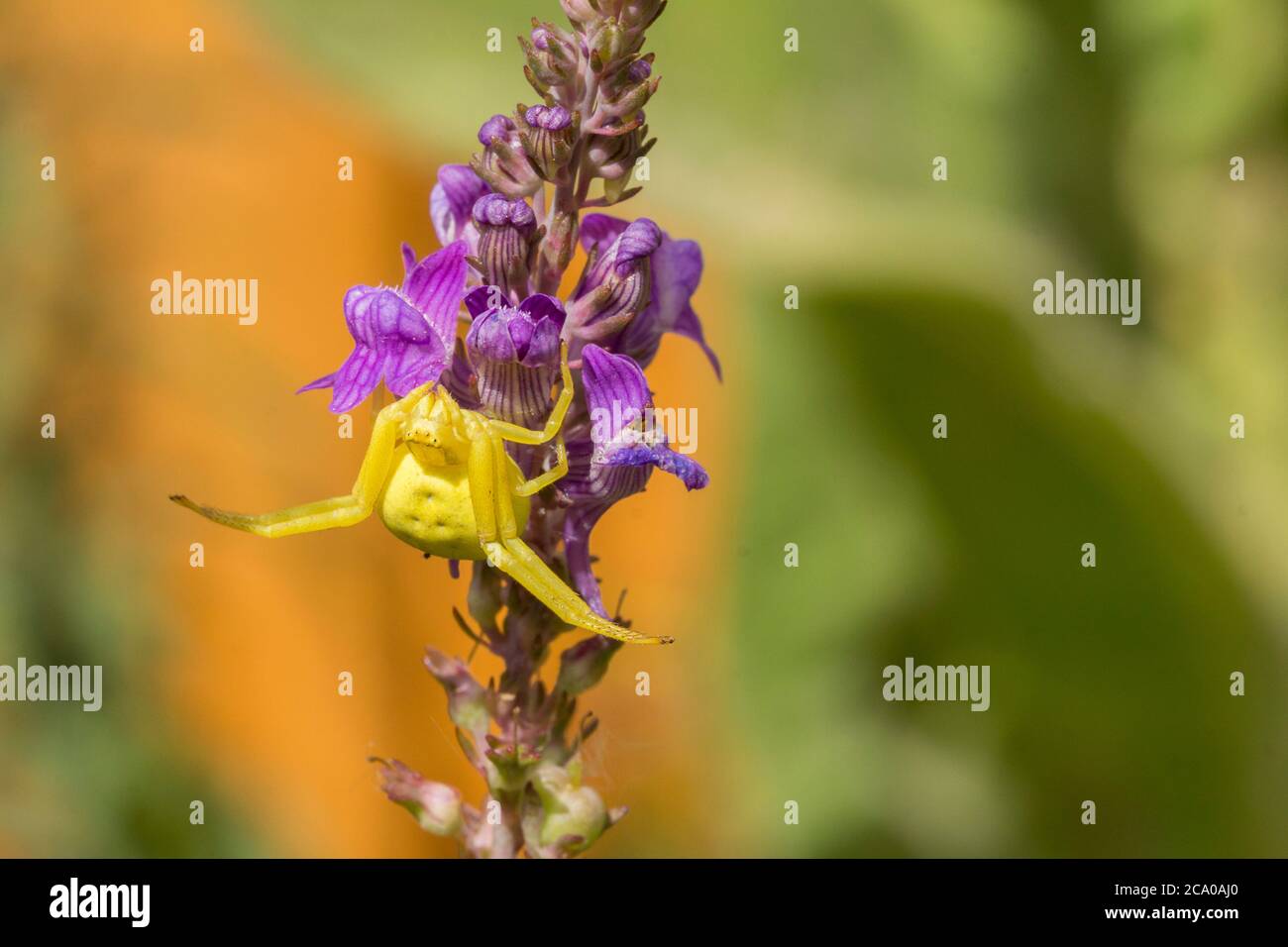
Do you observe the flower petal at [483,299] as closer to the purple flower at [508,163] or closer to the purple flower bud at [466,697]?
the purple flower at [508,163]

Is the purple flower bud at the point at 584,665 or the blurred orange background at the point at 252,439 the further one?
the blurred orange background at the point at 252,439

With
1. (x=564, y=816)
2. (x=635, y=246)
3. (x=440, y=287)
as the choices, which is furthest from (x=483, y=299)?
(x=564, y=816)

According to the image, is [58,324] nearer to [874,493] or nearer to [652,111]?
[652,111]

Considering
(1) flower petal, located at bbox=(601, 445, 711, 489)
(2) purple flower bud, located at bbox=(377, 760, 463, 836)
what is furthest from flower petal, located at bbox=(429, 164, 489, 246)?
(2) purple flower bud, located at bbox=(377, 760, 463, 836)

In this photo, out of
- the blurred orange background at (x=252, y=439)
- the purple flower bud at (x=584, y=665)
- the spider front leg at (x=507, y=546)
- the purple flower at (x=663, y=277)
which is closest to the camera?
the spider front leg at (x=507, y=546)

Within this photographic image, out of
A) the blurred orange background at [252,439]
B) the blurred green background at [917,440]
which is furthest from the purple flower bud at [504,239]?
the blurred orange background at [252,439]

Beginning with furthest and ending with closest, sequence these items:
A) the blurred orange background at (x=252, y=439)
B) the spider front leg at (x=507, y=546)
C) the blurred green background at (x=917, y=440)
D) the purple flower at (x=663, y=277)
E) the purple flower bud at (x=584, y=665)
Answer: the blurred orange background at (x=252, y=439)
the blurred green background at (x=917, y=440)
the purple flower at (x=663, y=277)
the purple flower bud at (x=584, y=665)
the spider front leg at (x=507, y=546)

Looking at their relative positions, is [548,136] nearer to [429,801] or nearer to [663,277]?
[663,277]

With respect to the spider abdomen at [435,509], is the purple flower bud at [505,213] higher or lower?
higher
